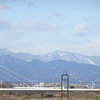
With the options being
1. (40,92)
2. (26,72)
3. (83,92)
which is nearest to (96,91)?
(83,92)

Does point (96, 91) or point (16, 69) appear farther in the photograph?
point (16, 69)

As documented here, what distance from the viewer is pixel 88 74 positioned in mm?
197000

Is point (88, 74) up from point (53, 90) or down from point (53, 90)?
up

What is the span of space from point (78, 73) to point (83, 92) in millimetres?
150550

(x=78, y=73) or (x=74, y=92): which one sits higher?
(x=78, y=73)

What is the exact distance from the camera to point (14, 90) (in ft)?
153

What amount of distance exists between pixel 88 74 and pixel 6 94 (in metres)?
149

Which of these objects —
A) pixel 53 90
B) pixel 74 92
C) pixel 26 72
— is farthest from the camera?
pixel 26 72

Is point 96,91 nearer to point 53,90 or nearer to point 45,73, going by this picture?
point 53,90

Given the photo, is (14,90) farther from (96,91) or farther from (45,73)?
(45,73)

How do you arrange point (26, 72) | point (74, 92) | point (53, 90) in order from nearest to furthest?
point (53, 90) → point (74, 92) → point (26, 72)

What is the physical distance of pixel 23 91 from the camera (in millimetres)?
47750

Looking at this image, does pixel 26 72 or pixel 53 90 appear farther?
pixel 26 72

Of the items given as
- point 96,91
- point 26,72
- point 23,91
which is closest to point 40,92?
point 23,91
